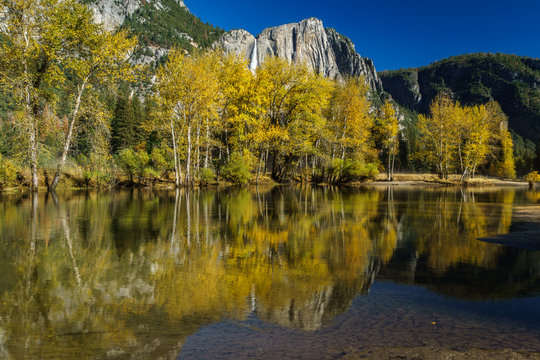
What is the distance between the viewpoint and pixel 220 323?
4016mm

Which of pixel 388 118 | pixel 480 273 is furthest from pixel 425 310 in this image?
pixel 388 118

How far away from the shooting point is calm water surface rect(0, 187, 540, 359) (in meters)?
3.54

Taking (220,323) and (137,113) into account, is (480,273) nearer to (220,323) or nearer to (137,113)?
(220,323)

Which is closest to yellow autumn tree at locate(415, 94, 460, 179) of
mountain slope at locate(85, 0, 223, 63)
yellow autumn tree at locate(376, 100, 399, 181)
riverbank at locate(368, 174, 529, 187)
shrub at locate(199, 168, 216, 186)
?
riverbank at locate(368, 174, 529, 187)

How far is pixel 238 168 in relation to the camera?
36.1m

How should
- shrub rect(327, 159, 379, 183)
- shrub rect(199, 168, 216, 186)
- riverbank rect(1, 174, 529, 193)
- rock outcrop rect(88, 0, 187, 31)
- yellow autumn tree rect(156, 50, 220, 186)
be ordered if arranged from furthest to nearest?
1. rock outcrop rect(88, 0, 187, 31)
2. shrub rect(327, 159, 379, 183)
3. shrub rect(199, 168, 216, 186)
4. yellow autumn tree rect(156, 50, 220, 186)
5. riverbank rect(1, 174, 529, 193)

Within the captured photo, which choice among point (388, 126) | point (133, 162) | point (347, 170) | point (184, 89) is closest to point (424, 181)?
point (388, 126)

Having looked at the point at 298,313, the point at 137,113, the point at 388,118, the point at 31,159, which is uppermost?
the point at 137,113

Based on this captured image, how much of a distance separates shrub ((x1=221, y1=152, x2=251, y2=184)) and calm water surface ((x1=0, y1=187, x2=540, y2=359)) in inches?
1025

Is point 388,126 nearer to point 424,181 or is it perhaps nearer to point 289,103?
point 424,181

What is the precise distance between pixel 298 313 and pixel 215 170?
35957 mm

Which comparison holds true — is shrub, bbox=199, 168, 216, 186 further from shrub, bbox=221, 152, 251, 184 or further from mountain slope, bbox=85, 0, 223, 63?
mountain slope, bbox=85, 0, 223, 63

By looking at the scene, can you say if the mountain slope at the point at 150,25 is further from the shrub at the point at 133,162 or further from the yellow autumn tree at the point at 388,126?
the shrub at the point at 133,162

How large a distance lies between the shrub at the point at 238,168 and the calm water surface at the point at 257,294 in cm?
2605
